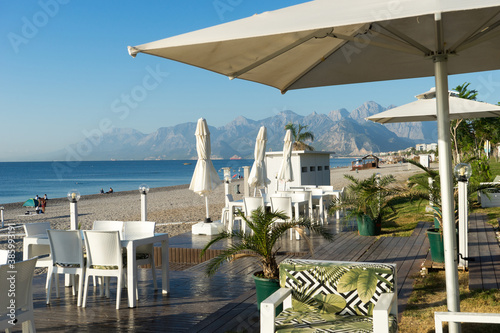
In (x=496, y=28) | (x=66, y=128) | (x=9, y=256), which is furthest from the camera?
(x=66, y=128)

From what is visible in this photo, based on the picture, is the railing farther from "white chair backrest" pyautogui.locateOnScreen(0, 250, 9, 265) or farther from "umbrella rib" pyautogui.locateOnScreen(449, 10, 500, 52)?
"white chair backrest" pyautogui.locateOnScreen(0, 250, 9, 265)

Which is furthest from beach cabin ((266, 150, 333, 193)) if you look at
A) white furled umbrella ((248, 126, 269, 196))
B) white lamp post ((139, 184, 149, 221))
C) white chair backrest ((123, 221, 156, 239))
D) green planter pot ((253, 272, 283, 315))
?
green planter pot ((253, 272, 283, 315))

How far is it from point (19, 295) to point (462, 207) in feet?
15.7

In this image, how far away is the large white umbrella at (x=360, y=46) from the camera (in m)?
2.10

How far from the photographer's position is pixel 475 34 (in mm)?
3070

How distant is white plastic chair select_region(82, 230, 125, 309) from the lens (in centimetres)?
488

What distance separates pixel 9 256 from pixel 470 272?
4868 millimetres

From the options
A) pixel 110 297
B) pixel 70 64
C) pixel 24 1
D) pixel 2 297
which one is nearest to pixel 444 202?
pixel 2 297

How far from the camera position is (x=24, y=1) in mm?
8516

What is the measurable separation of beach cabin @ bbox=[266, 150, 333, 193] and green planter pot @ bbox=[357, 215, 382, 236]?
570 cm

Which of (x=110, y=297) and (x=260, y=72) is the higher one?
(x=260, y=72)

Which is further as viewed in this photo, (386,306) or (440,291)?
(440,291)

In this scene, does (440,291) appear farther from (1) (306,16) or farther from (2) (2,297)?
(2) (2,297)

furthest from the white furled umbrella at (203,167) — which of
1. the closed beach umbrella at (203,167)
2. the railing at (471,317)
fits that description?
the railing at (471,317)
